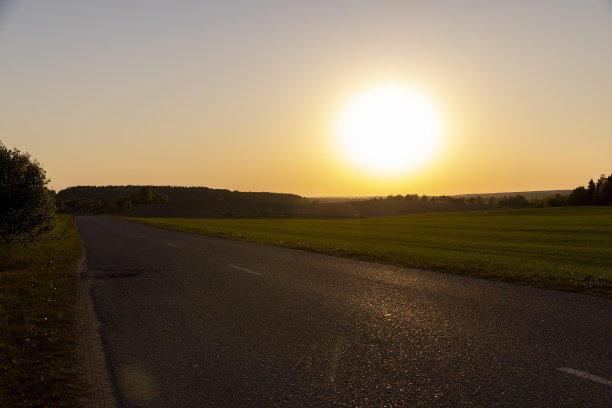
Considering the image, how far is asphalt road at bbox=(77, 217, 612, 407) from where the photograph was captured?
4062 mm

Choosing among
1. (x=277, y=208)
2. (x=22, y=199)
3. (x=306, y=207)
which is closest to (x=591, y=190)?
(x=306, y=207)

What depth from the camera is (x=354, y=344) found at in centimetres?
548

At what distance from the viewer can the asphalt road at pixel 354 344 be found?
4.06m

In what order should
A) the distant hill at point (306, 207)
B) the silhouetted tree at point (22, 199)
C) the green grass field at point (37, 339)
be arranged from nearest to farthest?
the green grass field at point (37, 339), the silhouetted tree at point (22, 199), the distant hill at point (306, 207)

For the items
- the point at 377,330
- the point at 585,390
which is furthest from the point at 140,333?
the point at 585,390

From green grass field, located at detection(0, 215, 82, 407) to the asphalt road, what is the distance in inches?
21.8

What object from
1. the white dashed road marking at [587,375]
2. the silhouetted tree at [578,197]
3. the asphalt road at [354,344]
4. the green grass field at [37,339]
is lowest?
the green grass field at [37,339]

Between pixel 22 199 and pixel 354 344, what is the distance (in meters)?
18.4

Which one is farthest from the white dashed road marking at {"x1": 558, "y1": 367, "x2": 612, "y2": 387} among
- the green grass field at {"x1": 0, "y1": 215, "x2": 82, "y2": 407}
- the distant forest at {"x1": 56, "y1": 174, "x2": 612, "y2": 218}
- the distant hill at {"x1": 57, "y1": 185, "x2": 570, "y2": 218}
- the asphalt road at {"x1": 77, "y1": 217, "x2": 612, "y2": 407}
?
the distant hill at {"x1": 57, "y1": 185, "x2": 570, "y2": 218}

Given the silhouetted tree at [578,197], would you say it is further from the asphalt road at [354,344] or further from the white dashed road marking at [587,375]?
the white dashed road marking at [587,375]

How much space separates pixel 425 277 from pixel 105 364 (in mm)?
8172

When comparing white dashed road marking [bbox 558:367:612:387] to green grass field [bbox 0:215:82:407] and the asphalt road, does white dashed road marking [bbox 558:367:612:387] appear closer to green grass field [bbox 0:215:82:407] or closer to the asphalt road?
the asphalt road

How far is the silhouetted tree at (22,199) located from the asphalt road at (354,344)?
10.9m

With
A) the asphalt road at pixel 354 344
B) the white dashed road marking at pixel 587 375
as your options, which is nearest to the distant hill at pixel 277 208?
the asphalt road at pixel 354 344
